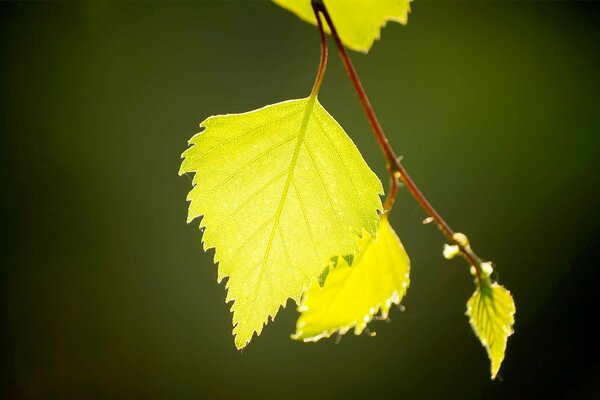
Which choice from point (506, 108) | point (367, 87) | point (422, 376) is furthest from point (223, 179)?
point (422, 376)

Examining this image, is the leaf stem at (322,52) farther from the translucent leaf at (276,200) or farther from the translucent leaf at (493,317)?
the translucent leaf at (493,317)

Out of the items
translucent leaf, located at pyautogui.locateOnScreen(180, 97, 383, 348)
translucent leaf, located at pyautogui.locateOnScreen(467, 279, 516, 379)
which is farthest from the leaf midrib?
translucent leaf, located at pyautogui.locateOnScreen(467, 279, 516, 379)

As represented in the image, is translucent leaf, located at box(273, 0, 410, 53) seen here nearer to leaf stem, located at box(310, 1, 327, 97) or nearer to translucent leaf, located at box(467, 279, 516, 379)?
leaf stem, located at box(310, 1, 327, 97)

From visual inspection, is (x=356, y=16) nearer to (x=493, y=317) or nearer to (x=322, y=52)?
(x=322, y=52)

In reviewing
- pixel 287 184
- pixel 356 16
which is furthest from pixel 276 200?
pixel 356 16

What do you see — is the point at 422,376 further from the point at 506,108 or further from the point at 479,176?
the point at 506,108

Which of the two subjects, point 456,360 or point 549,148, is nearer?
point 549,148
